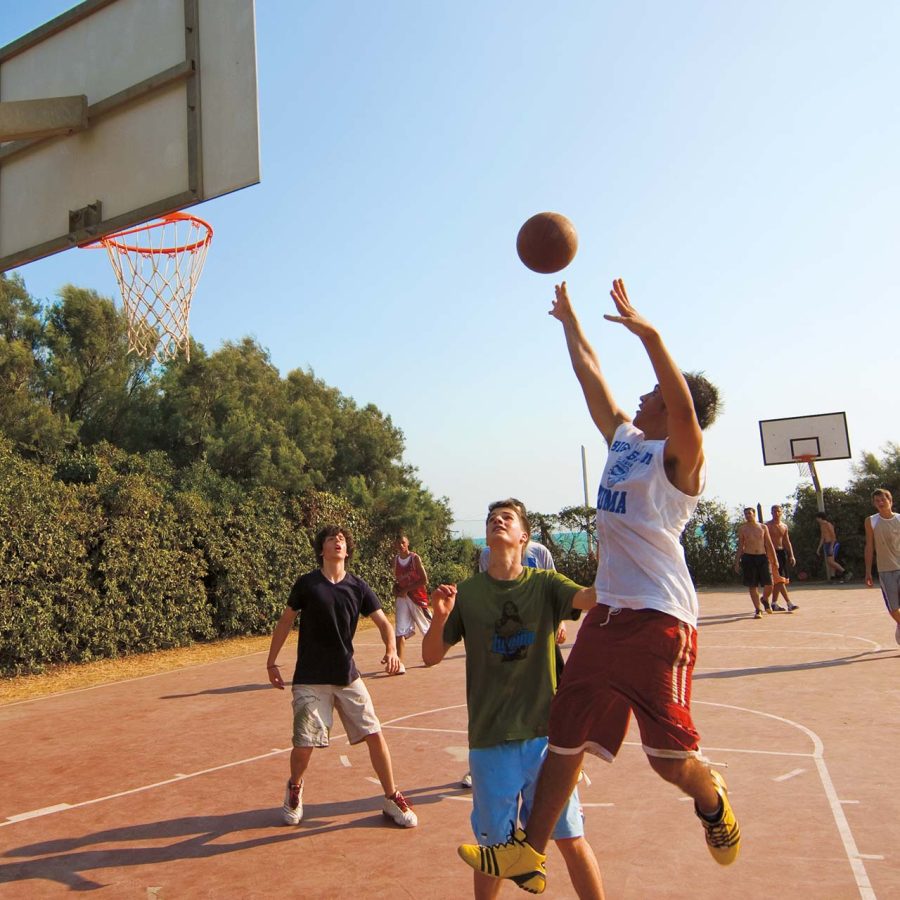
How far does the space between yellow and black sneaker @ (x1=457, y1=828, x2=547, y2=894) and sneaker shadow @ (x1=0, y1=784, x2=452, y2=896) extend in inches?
83.8

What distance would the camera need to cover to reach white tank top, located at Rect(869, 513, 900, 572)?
10523 millimetres

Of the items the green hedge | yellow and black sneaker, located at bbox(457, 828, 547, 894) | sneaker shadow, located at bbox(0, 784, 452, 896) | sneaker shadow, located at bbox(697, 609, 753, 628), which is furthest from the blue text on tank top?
sneaker shadow, located at bbox(697, 609, 753, 628)

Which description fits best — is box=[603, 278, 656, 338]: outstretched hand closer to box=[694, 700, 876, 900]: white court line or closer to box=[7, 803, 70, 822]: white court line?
box=[694, 700, 876, 900]: white court line

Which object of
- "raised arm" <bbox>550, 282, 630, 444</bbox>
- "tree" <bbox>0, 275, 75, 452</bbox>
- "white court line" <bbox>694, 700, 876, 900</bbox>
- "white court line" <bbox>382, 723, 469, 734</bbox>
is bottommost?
"white court line" <bbox>694, 700, 876, 900</bbox>

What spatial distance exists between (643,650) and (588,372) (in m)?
1.54

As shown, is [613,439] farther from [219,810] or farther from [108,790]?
[108,790]

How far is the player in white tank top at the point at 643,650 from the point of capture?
3.16 meters

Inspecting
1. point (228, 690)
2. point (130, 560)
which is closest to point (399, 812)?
point (228, 690)

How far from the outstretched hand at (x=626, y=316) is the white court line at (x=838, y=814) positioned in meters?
2.78

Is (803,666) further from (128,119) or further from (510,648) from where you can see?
(128,119)

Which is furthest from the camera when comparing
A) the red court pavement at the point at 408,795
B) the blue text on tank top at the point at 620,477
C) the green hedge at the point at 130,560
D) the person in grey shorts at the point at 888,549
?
the green hedge at the point at 130,560

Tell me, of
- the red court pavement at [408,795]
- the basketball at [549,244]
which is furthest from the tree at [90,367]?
the basketball at [549,244]

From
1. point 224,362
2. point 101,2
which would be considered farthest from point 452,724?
point 224,362

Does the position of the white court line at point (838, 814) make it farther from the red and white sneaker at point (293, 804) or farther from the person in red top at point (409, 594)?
the person in red top at point (409, 594)
